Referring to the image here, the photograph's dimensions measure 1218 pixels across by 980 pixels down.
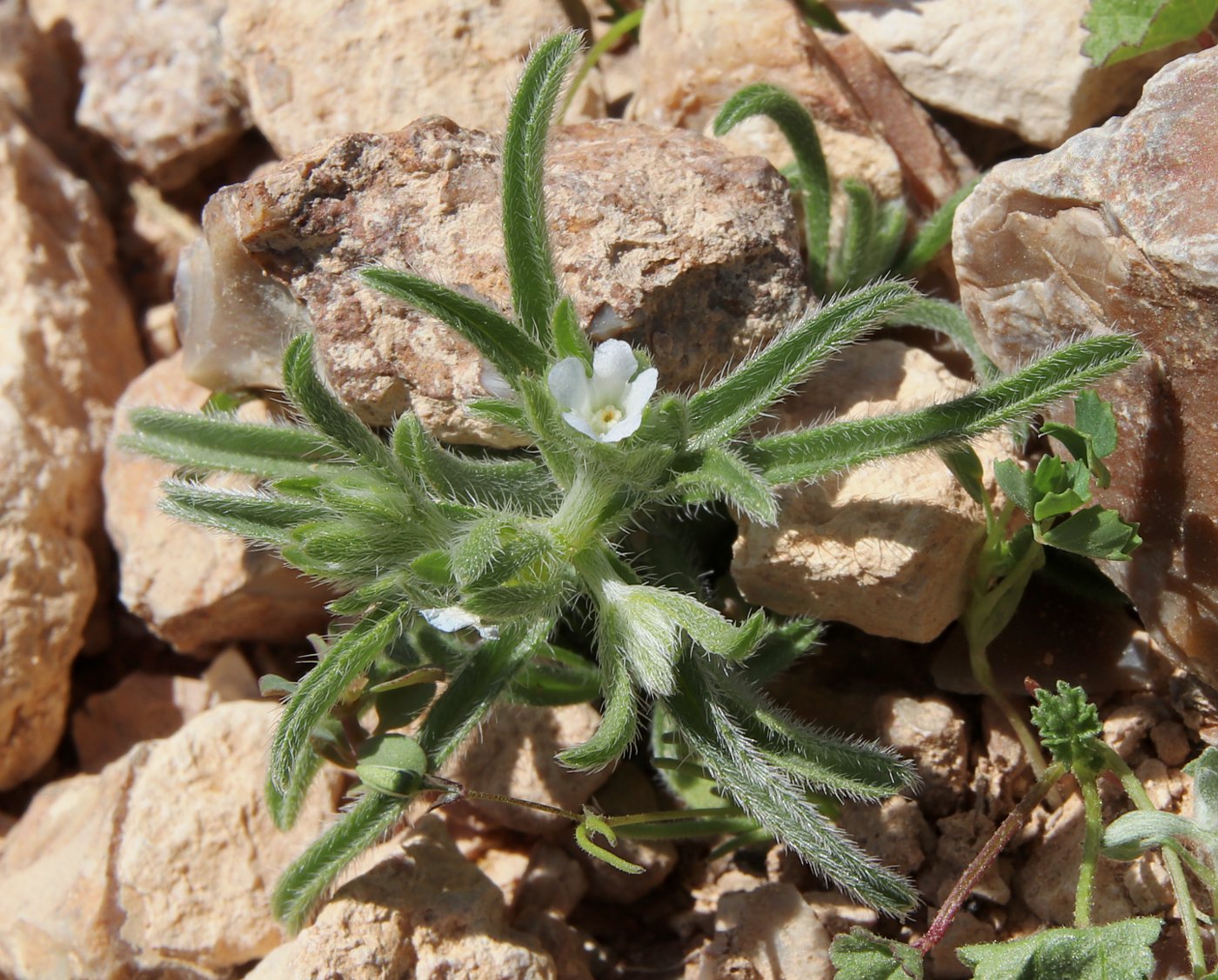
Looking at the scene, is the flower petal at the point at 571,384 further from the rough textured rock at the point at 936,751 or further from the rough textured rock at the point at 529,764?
the rough textured rock at the point at 936,751

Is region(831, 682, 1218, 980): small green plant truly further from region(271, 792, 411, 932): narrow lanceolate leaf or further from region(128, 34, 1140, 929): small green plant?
region(271, 792, 411, 932): narrow lanceolate leaf

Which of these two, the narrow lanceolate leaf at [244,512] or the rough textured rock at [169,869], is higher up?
the narrow lanceolate leaf at [244,512]

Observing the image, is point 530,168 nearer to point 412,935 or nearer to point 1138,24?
point 1138,24

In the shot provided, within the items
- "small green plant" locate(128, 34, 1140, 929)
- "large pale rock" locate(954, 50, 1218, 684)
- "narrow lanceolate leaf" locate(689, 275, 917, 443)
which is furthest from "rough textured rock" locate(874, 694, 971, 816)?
"narrow lanceolate leaf" locate(689, 275, 917, 443)

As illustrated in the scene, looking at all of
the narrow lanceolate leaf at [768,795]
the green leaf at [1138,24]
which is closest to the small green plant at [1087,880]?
the narrow lanceolate leaf at [768,795]

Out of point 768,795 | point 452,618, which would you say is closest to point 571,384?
point 452,618

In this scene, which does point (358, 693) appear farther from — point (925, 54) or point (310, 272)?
point (925, 54)

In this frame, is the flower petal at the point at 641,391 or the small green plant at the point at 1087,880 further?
the flower petal at the point at 641,391

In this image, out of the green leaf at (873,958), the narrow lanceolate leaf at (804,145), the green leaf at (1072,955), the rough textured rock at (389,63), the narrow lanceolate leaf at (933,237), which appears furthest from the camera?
the rough textured rock at (389,63)
